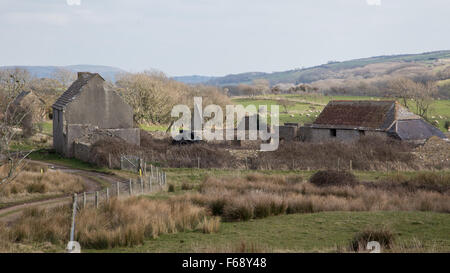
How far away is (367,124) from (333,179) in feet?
68.4

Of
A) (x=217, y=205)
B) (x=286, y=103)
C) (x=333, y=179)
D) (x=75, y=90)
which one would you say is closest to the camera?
(x=217, y=205)

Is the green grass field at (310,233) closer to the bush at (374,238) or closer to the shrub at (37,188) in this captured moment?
the bush at (374,238)

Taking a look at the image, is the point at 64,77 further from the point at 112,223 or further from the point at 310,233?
the point at 310,233

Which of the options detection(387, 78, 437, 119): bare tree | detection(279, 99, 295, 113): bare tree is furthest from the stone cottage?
detection(279, 99, 295, 113): bare tree

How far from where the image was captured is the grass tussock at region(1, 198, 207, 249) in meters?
12.1

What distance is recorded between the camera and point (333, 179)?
2288cm

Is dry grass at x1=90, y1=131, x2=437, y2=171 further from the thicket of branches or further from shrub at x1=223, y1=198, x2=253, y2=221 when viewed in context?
the thicket of branches

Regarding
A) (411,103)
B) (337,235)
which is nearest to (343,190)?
(337,235)

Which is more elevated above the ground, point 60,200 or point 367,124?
point 367,124

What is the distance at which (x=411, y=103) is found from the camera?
91.6 m

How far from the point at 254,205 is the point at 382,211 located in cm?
443

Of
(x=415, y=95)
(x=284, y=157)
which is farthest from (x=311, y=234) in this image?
(x=415, y=95)

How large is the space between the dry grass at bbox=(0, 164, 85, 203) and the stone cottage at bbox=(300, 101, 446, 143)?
88.5 feet
